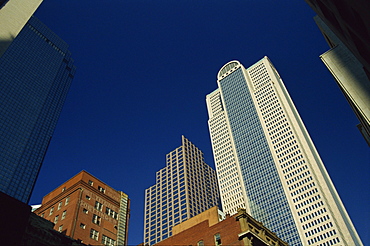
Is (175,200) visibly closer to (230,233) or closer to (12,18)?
(230,233)

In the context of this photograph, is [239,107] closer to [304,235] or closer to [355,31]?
[304,235]

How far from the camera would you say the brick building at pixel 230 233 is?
4147 cm

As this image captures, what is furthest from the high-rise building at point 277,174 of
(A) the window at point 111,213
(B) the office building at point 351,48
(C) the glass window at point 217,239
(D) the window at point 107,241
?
(B) the office building at point 351,48

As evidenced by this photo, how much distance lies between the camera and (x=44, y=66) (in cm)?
18975

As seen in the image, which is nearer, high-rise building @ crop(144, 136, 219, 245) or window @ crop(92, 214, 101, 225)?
window @ crop(92, 214, 101, 225)

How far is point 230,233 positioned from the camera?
141 ft

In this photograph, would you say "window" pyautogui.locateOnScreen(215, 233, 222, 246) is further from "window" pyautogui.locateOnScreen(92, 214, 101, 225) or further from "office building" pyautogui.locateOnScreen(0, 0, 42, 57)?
"office building" pyautogui.locateOnScreen(0, 0, 42, 57)

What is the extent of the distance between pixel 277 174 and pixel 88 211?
128661 mm

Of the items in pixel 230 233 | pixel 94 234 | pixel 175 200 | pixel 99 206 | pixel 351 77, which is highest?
pixel 175 200

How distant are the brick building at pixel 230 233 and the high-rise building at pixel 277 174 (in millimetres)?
97316

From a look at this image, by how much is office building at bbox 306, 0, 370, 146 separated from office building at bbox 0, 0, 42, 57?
114 ft

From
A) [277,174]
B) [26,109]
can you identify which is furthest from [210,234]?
[26,109]

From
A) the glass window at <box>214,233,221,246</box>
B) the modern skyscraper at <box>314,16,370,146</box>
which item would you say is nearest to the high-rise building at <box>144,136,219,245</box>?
the glass window at <box>214,233,221,246</box>

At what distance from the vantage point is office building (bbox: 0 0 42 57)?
116ft
